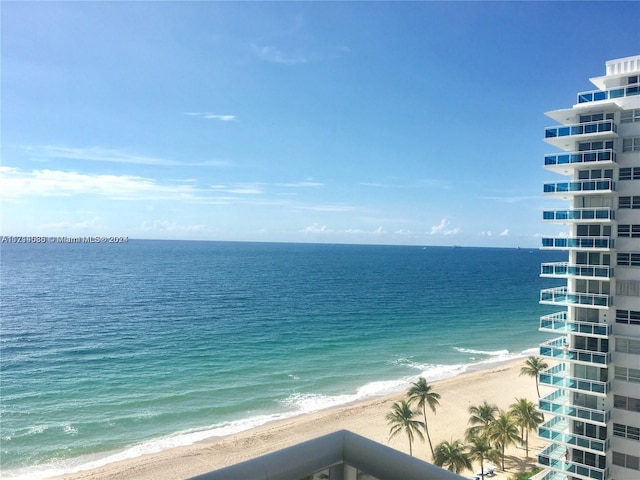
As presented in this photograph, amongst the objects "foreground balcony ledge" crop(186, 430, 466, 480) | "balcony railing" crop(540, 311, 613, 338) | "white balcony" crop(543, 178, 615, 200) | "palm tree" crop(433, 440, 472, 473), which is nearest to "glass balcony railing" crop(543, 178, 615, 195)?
"white balcony" crop(543, 178, 615, 200)

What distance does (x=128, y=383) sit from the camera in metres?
43.9

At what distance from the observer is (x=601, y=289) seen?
22.8 metres

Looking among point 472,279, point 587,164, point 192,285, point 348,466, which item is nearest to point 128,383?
point 587,164

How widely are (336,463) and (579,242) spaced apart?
939 inches

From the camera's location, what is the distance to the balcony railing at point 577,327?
22.1 meters

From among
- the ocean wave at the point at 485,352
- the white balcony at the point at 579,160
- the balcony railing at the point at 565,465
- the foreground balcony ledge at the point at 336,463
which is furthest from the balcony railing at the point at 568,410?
the ocean wave at the point at 485,352

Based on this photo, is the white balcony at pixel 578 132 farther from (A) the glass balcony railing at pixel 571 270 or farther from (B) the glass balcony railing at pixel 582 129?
(A) the glass balcony railing at pixel 571 270

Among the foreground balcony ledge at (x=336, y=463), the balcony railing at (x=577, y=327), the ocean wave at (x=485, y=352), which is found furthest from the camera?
the ocean wave at (x=485, y=352)

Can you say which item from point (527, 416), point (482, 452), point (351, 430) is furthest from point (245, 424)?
point (527, 416)

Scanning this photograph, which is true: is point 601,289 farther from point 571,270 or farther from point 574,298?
point 571,270

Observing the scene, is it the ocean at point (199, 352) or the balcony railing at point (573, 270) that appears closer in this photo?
the balcony railing at point (573, 270)

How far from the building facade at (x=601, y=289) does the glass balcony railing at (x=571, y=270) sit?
5cm

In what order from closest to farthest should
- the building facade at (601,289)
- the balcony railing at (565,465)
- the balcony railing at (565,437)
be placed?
the balcony railing at (565,465) → the balcony railing at (565,437) → the building facade at (601,289)

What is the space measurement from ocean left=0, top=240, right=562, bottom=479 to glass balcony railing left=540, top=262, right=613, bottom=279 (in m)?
23.5
